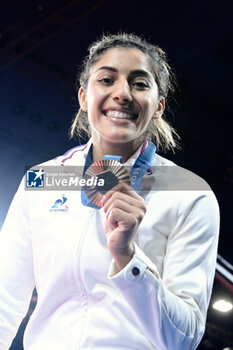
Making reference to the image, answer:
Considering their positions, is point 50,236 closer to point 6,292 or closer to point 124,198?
point 6,292

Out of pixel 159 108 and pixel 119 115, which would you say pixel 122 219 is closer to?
pixel 119 115

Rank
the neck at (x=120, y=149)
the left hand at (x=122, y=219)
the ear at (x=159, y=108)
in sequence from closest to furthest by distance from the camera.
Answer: the left hand at (x=122, y=219) → the neck at (x=120, y=149) → the ear at (x=159, y=108)

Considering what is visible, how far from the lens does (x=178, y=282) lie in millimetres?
994

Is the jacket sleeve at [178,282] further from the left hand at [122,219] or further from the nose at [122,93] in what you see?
the nose at [122,93]

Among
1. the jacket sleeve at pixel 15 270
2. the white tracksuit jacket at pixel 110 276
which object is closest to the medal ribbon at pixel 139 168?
the white tracksuit jacket at pixel 110 276

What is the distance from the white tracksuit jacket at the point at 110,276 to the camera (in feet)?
3.01

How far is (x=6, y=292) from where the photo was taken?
48.9 inches

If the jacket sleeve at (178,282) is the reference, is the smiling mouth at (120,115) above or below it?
above

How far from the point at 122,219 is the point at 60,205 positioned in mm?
379

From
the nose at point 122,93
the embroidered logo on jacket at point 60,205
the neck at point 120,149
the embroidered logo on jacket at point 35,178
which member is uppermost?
the nose at point 122,93

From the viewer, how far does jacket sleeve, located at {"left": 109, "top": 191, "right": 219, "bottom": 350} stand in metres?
0.89

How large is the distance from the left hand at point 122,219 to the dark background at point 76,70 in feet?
10.1

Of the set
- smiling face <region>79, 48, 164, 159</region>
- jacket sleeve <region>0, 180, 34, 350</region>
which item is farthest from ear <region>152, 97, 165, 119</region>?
jacket sleeve <region>0, 180, 34, 350</region>

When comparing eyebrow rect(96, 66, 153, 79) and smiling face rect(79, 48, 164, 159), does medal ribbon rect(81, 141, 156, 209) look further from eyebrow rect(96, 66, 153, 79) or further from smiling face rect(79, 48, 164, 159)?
eyebrow rect(96, 66, 153, 79)
